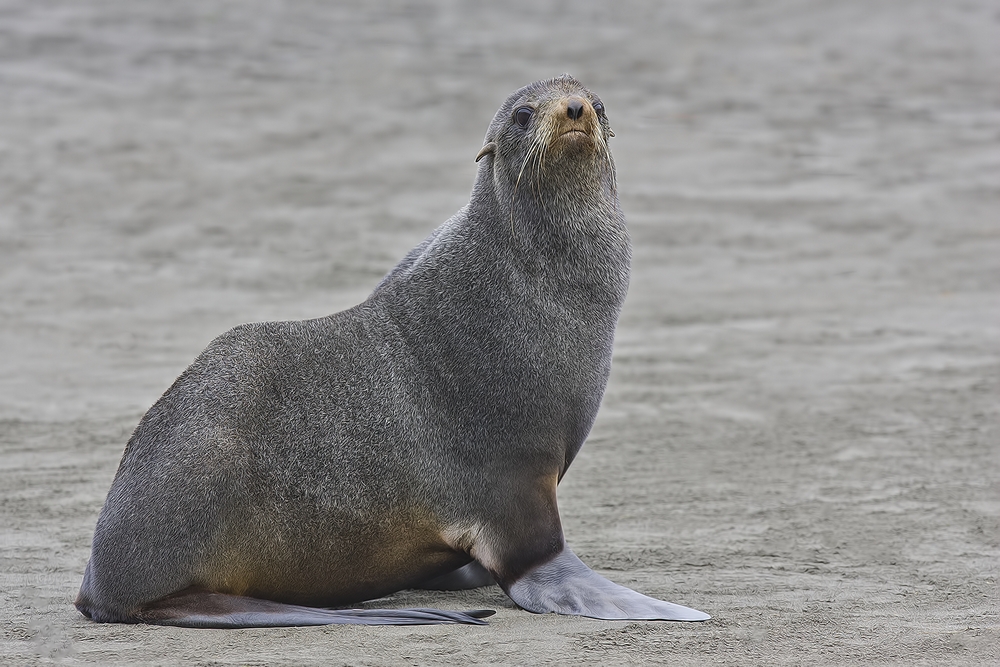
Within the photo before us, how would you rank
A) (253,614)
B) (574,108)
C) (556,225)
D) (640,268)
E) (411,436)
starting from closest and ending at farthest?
(253,614) → (411,436) → (574,108) → (556,225) → (640,268)

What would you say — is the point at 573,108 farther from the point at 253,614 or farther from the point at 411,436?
the point at 253,614

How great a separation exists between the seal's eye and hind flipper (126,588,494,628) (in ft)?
5.81

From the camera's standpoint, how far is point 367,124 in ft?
45.9

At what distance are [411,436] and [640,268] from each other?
20.4ft

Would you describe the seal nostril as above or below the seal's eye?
above

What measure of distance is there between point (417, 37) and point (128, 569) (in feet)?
45.5

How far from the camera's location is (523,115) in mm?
4945

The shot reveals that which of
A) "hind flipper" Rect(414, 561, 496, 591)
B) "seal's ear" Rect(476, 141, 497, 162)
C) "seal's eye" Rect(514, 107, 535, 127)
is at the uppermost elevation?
"seal's eye" Rect(514, 107, 535, 127)

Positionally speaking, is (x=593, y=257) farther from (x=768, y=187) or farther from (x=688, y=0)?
(x=688, y=0)

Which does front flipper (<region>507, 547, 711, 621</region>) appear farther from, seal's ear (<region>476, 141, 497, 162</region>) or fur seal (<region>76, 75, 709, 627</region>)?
seal's ear (<region>476, 141, 497, 162</region>)

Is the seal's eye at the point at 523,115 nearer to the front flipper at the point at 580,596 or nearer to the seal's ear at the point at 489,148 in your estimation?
the seal's ear at the point at 489,148

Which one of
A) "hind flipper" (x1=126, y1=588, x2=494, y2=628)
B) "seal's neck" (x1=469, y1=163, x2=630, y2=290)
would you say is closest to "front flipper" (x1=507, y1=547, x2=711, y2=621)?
"hind flipper" (x1=126, y1=588, x2=494, y2=628)

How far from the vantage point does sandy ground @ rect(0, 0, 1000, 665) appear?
15.2ft

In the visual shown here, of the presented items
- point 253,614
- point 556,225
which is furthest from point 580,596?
point 556,225
